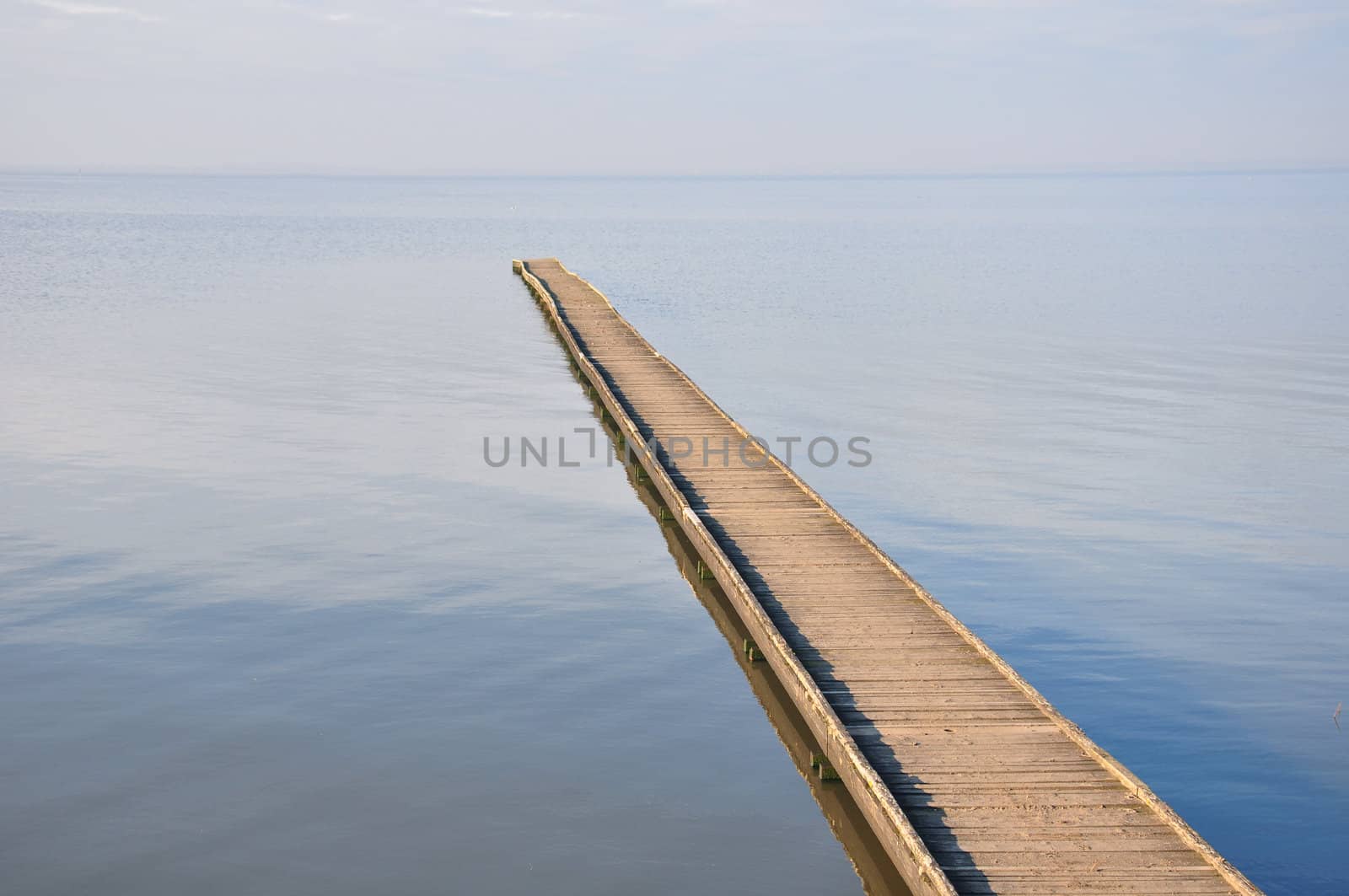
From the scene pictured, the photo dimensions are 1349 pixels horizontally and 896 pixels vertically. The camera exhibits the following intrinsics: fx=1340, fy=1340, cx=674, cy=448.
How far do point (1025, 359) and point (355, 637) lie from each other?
82.1 feet

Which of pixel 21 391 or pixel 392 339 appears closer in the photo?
pixel 21 391

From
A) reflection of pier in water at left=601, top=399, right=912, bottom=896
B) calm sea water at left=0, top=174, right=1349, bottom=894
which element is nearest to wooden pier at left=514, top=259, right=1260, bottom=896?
reflection of pier in water at left=601, top=399, right=912, bottom=896

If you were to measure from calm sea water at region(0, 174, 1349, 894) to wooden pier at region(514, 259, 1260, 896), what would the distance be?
82 cm

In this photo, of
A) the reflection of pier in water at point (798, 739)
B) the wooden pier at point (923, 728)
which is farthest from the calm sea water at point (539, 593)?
the wooden pier at point (923, 728)

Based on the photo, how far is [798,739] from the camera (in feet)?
40.6

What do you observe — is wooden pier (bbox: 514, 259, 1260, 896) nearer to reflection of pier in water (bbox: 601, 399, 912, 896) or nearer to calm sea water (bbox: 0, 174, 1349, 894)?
reflection of pier in water (bbox: 601, 399, 912, 896)

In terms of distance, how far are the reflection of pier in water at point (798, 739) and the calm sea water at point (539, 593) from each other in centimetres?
16

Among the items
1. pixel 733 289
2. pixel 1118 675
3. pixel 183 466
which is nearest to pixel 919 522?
pixel 1118 675

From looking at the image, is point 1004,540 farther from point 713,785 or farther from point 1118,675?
point 713,785

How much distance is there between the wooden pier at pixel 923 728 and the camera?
9047 mm

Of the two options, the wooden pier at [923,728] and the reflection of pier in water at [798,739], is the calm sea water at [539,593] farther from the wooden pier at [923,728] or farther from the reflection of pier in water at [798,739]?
the wooden pier at [923,728]

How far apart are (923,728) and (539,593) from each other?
6.20m

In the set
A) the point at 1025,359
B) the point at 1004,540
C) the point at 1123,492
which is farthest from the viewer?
the point at 1025,359

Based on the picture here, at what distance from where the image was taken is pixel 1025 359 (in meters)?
35.5
